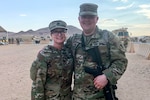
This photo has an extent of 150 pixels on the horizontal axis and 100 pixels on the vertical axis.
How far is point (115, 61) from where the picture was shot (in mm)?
3281

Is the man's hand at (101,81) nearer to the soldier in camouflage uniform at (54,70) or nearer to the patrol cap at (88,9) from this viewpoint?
the soldier in camouflage uniform at (54,70)

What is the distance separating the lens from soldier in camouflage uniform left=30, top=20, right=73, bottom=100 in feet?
11.6

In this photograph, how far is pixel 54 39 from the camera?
3.61 m

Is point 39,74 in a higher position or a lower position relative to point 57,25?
lower

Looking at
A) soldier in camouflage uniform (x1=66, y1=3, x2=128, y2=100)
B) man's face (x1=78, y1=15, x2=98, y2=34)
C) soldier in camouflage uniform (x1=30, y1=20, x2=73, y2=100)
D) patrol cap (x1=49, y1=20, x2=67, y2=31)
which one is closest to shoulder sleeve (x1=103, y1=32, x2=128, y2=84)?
soldier in camouflage uniform (x1=66, y1=3, x2=128, y2=100)

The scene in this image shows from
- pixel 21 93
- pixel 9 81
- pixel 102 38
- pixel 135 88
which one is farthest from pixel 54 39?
pixel 9 81

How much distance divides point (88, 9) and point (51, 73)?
2.70 ft

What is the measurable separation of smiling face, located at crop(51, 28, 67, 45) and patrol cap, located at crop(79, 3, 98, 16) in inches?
14.1

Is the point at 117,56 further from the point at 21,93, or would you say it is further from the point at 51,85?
the point at 21,93

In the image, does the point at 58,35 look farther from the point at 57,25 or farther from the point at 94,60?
the point at 94,60

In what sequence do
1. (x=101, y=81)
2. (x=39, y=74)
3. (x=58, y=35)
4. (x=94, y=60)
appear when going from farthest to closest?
(x=58, y=35)
(x=39, y=74)
(x=94, y=60)
(x=101, y=81)

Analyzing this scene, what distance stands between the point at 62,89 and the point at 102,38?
756mm

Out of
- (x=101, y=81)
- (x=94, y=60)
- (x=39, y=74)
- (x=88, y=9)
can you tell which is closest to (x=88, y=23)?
(x=88, y=9)

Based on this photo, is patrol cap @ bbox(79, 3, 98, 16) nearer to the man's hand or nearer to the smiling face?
the smiling face
